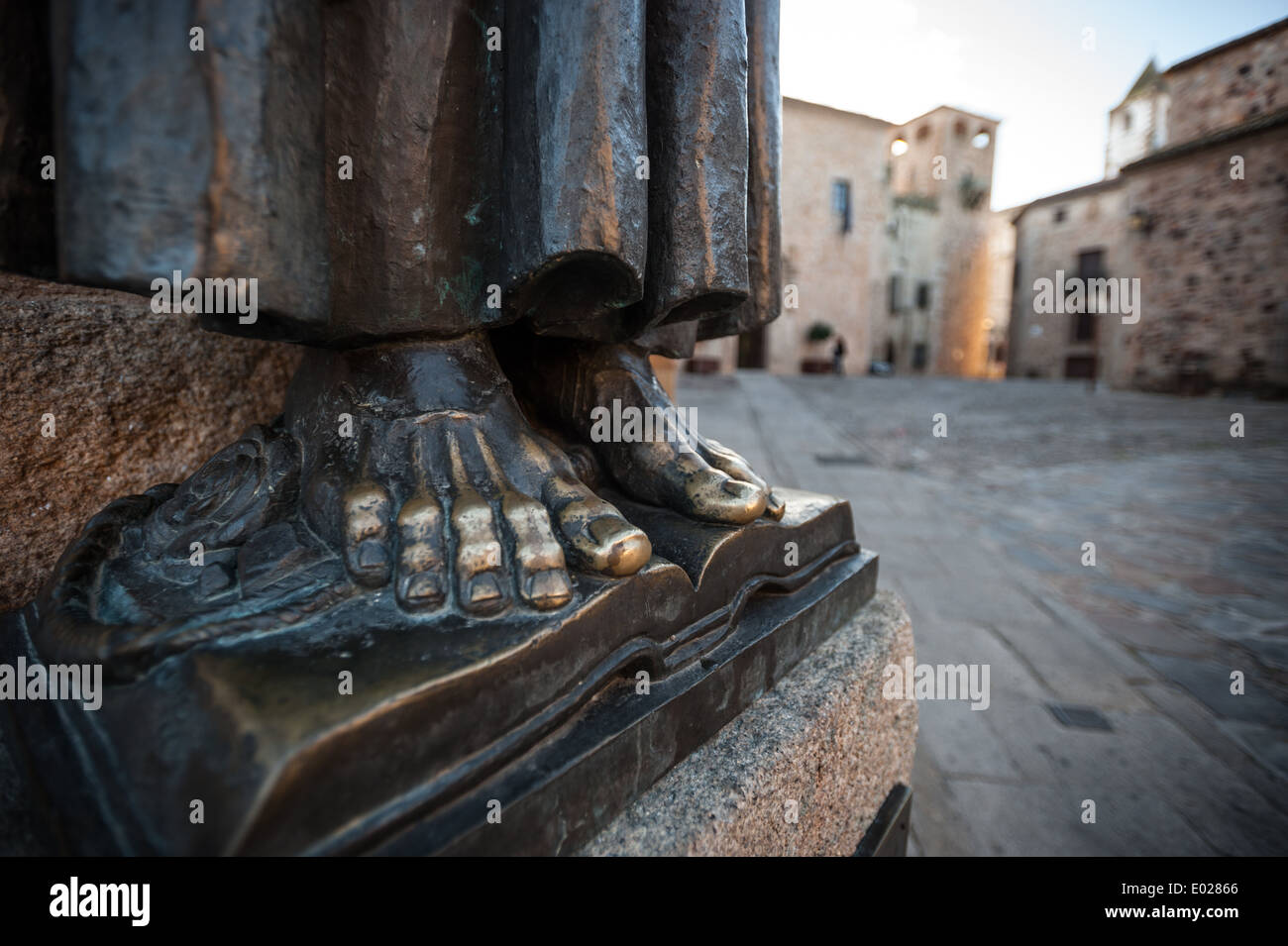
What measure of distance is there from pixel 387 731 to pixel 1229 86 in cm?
1622

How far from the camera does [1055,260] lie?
2041 centimetres

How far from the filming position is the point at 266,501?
757 mm

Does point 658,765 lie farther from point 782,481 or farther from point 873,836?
point 782,481

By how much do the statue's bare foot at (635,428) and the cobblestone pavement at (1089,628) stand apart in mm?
837

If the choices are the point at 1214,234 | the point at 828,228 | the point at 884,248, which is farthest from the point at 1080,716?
the point at 884,248

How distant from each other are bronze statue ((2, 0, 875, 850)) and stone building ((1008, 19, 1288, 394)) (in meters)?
14.1

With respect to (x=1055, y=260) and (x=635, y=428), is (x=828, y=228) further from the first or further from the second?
(x=635, y=428)

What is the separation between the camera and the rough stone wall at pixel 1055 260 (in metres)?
18.6

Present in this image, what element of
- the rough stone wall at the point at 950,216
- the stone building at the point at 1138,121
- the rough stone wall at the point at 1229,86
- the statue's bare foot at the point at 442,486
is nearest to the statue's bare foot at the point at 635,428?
the statue's bare foot at the point at 442,486

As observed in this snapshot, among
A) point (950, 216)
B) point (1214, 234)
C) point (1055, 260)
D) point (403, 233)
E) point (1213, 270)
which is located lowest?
point (403, 233)

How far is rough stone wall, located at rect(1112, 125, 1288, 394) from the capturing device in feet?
35.1

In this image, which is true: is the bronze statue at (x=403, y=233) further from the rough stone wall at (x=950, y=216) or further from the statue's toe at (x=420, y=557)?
the rough stone wall at (x=950, y=216)

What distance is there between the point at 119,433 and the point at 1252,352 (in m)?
14.8
